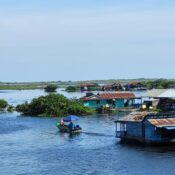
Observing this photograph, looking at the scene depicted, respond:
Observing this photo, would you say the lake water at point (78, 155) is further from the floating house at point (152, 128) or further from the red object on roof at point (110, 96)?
the red object on roof at point (110, 96)

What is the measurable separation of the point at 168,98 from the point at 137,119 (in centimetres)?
2931

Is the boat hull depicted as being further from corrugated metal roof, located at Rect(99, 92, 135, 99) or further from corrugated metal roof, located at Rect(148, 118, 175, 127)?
corrugated metal roof, located at Rect(99, 92, 135, 99)

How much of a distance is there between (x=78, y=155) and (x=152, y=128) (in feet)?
19.4

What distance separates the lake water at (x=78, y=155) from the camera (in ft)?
118

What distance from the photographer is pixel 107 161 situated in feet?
127

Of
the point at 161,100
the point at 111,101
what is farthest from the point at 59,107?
the point at 161,100

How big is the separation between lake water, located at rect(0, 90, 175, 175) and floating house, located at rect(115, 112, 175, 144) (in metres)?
0.87

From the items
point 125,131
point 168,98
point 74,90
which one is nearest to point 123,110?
point 168,98

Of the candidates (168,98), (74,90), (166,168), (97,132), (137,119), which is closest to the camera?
(166,168)

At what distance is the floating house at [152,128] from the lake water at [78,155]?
2.86 ft

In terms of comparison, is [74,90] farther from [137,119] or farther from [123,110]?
[137,119]

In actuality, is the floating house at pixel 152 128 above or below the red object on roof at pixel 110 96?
below

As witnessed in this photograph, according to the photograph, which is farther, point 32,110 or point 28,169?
point 32,110

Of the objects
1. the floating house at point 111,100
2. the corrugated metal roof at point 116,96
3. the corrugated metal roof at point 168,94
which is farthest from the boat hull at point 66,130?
the corrugated metal roof at point 116,96
